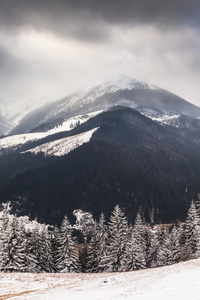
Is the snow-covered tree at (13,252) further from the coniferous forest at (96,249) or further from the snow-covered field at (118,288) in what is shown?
the snow-covered field at (118,288)

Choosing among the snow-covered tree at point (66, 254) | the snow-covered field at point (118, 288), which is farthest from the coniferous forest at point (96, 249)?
the snow-covered field at point (118, 288)

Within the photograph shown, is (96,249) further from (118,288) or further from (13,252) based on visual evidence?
(118,288)

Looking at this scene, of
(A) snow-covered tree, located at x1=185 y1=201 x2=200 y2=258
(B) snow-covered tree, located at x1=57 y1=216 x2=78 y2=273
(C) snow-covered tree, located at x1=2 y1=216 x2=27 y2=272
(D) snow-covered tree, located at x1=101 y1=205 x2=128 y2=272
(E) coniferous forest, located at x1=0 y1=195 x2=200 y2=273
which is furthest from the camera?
(B) snow-covered tree, located at x1=57 y1=216 x2=78 y2=273

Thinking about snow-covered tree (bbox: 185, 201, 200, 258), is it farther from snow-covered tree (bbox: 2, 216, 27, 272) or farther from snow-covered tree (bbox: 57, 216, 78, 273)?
snow-covered tree (bbox: 2, 216, 27, 272)

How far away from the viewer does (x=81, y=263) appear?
3287 inches

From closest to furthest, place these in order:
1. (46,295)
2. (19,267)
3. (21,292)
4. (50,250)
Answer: (46,295) < (21,292) < (19,267) < (50,250)

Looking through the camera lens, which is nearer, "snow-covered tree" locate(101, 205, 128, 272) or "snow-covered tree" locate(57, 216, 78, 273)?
"snow-covered tree" locate(101, 205, 128, 272)

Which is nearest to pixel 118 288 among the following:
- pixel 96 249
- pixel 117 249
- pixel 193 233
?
pixel 117 249

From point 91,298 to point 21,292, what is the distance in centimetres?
1389

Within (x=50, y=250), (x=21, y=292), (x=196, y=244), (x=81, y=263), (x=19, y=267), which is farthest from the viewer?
(x=81, y=263)

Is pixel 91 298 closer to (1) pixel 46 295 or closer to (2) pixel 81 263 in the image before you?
(1) pixel 46 295

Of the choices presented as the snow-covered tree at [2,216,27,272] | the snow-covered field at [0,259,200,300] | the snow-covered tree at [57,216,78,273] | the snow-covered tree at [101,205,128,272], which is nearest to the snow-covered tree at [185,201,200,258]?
the snow-covered tree at [101,205,128,272]

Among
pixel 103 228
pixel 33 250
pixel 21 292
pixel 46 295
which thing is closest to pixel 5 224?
pixel 33 250

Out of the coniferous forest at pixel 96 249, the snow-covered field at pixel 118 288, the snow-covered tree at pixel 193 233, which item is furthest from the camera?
the snow-covered tree at pixel 193 233
